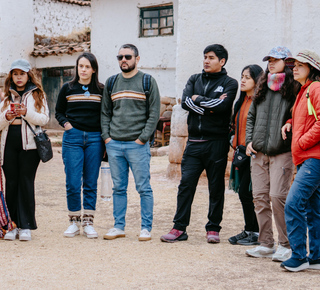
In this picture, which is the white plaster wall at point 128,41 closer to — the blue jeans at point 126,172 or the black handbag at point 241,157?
the blue jeans at point 126,172

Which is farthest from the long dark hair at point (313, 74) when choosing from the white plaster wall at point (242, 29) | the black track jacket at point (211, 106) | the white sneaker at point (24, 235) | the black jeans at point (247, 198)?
the white plaster wall at point (242, 29)

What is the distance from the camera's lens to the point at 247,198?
15.7 feet

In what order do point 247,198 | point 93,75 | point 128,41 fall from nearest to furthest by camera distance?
point 247,198 < point 93,75 < point 128,41

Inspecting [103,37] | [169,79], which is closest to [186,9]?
[169,79]

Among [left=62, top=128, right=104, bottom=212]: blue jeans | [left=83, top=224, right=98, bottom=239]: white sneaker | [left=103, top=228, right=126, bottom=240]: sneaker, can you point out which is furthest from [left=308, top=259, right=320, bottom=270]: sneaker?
[left=62, top=128, right=104, bottom=212]: blue jeans

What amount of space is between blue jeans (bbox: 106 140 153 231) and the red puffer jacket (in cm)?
156

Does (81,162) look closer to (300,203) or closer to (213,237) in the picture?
(213,237)

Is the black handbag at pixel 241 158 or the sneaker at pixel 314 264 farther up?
the black handbag at pixel 241 158

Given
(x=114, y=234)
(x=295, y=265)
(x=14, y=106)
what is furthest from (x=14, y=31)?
(x=295, y=265)

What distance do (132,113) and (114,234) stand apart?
1218 millimetres

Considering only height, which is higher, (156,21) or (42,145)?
(156,21)

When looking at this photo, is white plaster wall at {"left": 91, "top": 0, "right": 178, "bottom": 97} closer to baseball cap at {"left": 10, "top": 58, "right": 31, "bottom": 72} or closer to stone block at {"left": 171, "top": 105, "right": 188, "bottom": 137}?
stone block at {"left": 171, "top": 105, "right": 188, "bottom": 137}

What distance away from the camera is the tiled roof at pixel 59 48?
56.5ft

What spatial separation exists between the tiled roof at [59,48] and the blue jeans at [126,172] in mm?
12724
